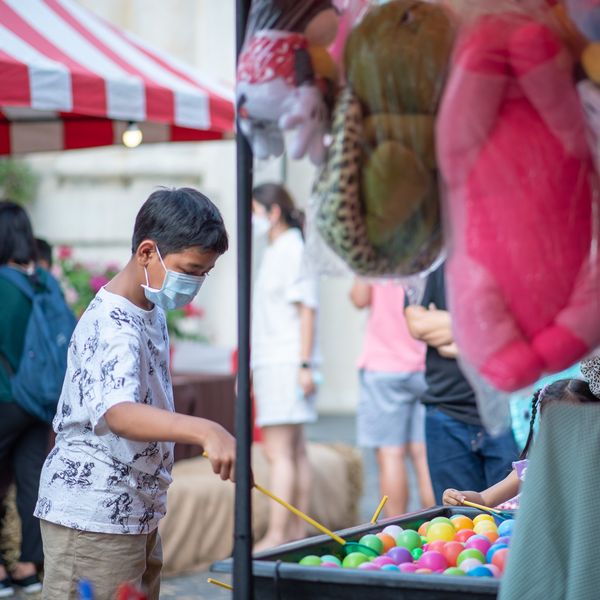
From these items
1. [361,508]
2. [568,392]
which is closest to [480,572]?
[568,392]

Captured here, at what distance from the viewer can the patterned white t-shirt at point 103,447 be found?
279cm

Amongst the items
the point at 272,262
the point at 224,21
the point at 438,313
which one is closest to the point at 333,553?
the point at 438,313

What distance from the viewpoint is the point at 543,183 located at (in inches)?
65.9

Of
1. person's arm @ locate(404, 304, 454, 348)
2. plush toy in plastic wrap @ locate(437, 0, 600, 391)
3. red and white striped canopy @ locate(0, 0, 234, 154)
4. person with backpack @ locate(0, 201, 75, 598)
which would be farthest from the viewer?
person with backpack @ locate(0, 201, 75, 598)

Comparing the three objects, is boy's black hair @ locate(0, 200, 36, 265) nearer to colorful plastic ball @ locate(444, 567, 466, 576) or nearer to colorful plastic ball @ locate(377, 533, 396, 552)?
colorful plastic ball @ locate(377, 533, 396, 552)

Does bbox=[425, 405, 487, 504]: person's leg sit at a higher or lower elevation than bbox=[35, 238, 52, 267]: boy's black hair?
lower

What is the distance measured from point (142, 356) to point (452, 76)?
1.37 m

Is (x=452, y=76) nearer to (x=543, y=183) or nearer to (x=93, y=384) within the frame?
(x=543, y=183)

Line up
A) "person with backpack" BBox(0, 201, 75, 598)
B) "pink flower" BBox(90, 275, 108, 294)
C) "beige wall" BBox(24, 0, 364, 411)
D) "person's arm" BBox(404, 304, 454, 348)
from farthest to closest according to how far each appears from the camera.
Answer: "beige wall" BBox(24, 0, 364, 411) → "pink flower" BBox(90, 275, 108, 294) → "person with backpack" BBox(0, 201, 75, 598) → "person's arm" BBox(404, 304, 454, 348)

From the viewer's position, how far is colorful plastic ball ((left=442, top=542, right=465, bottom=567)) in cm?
238

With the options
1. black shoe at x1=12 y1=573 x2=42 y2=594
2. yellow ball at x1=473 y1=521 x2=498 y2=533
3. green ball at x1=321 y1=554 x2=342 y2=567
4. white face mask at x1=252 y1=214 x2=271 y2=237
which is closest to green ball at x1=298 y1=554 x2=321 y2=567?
green ball at x1=321 y1=554 x2=342 y2=567

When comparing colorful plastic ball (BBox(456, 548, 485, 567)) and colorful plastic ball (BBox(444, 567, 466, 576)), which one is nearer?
colorful plastic ball (BBox(444, 567, 466, 576))

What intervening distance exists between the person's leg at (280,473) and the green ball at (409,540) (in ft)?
10.8

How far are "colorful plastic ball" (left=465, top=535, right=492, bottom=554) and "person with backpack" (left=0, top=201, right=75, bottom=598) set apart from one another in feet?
9.41
